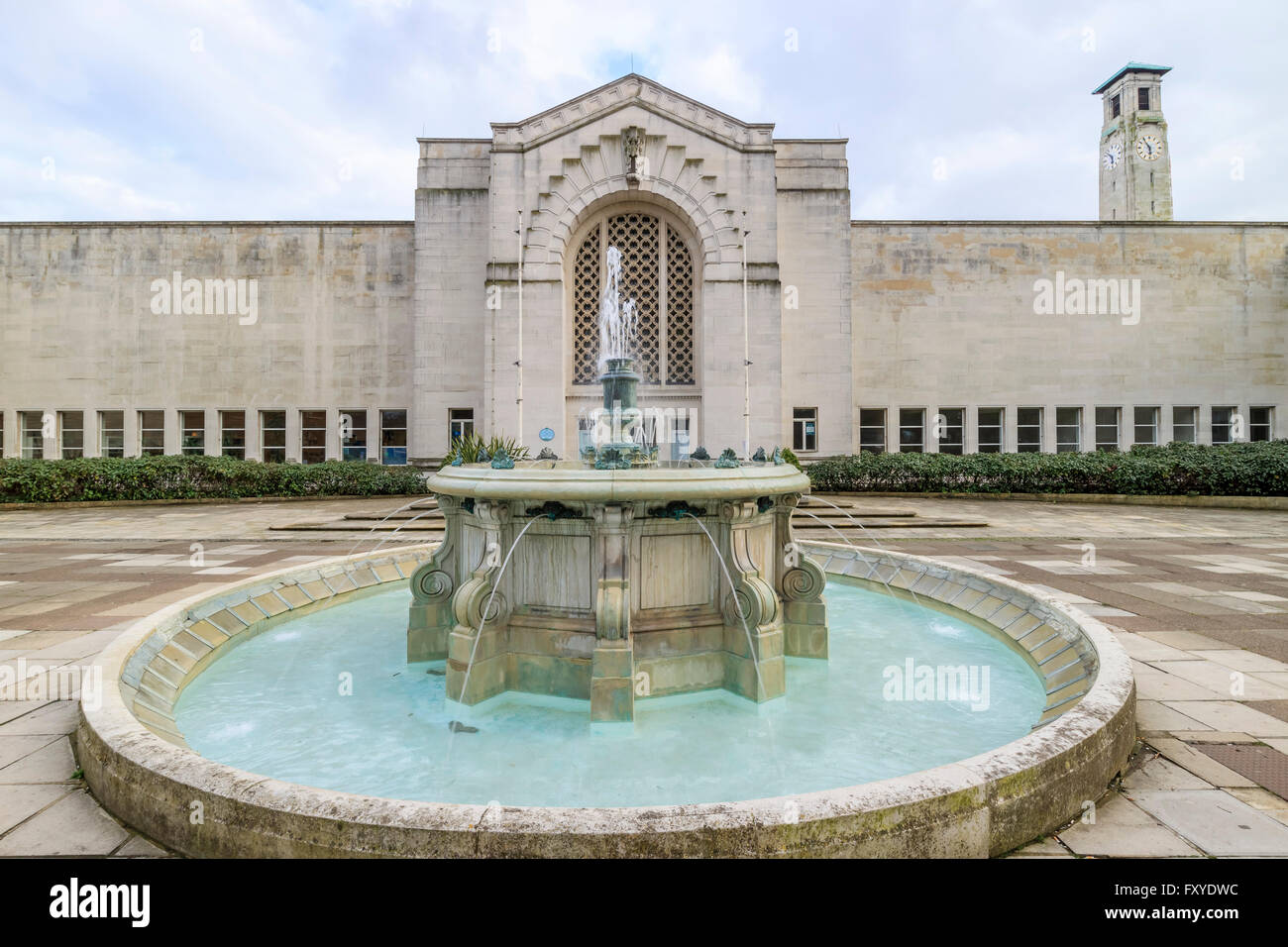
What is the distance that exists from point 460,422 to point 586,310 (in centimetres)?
620

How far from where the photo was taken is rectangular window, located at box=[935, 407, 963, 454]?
25.3m

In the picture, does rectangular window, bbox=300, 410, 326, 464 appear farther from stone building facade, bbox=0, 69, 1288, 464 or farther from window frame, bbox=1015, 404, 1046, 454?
window frame, bbox=1015, 404, 1046, 454

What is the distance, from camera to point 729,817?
2.53 meters

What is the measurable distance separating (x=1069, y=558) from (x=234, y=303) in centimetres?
2782

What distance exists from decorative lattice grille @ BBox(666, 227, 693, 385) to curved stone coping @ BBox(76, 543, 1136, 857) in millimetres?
19855

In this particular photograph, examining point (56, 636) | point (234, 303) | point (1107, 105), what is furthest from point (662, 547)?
point (1107, 105)

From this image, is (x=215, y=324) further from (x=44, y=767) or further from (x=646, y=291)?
(x=44, y=767)

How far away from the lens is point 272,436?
25.1 meters

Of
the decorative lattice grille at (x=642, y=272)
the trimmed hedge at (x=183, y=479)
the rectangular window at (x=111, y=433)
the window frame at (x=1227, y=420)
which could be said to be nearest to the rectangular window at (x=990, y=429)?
the window frame at (x=1227, y=420)

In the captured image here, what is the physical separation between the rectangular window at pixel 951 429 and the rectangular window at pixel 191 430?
2836 cm

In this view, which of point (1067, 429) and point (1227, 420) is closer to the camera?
point (1067, 429)

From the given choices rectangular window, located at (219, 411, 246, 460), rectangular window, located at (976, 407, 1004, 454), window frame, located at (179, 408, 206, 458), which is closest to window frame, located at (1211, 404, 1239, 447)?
rectangular window, located at (976, 407, 1004, 454)

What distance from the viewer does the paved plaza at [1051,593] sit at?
305cm

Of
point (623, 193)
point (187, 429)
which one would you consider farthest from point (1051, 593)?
point (187, 429)
